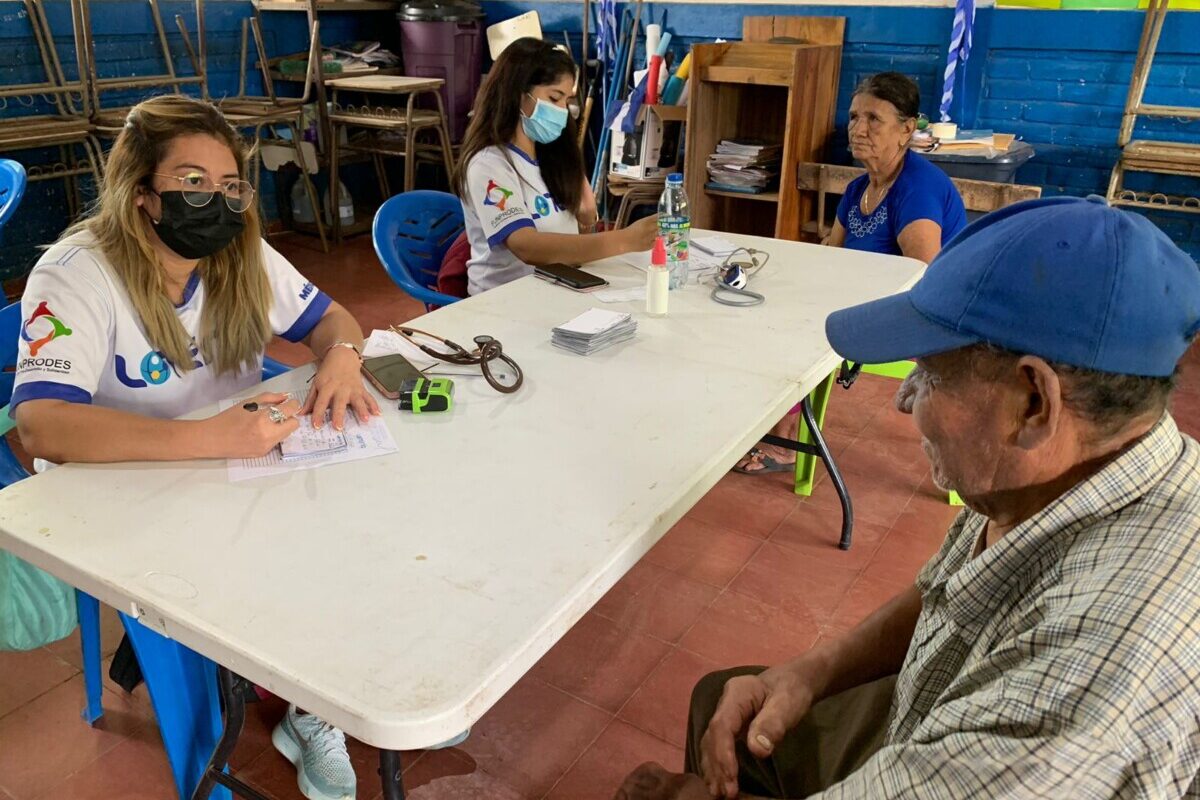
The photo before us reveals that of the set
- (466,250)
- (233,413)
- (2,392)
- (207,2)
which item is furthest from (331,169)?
(233,413)

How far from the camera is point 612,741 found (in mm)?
1798

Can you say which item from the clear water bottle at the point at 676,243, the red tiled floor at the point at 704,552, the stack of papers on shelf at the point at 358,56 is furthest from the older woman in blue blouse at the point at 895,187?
the stack of papers on shelf at the point at 358,56

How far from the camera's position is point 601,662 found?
2014mm

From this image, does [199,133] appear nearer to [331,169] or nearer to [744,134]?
[744,134]

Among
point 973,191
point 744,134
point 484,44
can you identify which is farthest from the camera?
point 484,44

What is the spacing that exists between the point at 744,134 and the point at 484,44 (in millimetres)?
1793

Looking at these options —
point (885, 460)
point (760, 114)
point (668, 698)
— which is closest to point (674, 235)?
point (668, 698)

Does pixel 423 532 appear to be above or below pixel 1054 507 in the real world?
below

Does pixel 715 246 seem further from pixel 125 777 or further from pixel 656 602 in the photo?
pixel 125 777

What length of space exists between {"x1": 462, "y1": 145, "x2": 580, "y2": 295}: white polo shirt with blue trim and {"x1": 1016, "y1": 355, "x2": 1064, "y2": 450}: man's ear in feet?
5.84

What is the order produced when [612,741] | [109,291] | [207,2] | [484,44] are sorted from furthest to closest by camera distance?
1. [484,44]
2. [207,2]
3. [612,741]
4. [109,291]

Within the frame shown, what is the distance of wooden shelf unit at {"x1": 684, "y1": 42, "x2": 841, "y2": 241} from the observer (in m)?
4.08

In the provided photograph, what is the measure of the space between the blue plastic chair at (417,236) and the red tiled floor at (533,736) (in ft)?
3.63

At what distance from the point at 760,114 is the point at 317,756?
153 inches
